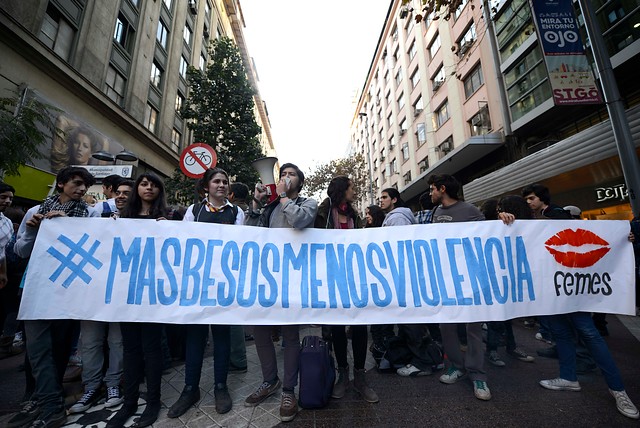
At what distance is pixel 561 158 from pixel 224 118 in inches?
449

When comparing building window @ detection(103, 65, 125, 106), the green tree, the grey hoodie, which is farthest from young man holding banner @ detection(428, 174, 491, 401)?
building window @ detection(103, 65, 125, 106)

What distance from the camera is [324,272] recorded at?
100 inches

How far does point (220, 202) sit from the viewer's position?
294 centimetres

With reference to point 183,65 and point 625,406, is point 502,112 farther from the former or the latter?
point 183,65

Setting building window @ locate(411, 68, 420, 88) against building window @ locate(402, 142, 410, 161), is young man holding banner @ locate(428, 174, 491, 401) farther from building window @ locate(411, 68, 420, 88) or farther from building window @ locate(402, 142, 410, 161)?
building window @ locate(402, 142, 410, 161)

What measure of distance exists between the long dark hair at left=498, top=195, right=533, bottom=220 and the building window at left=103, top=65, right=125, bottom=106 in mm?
14361

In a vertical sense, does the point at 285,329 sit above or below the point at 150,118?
below

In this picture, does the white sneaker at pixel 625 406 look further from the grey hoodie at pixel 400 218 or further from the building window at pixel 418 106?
the building window at pixel 418 106

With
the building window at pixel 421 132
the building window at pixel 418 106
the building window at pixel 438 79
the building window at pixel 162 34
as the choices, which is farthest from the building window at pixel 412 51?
the building window at pixel 162 34

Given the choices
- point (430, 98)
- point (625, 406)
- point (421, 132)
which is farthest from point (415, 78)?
point (625, 406)

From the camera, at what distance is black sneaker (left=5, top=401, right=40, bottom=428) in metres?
2.16

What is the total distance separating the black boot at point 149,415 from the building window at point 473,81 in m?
16.9

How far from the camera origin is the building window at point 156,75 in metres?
14.9

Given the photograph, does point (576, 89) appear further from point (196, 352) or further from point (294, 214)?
point (196, 352)
